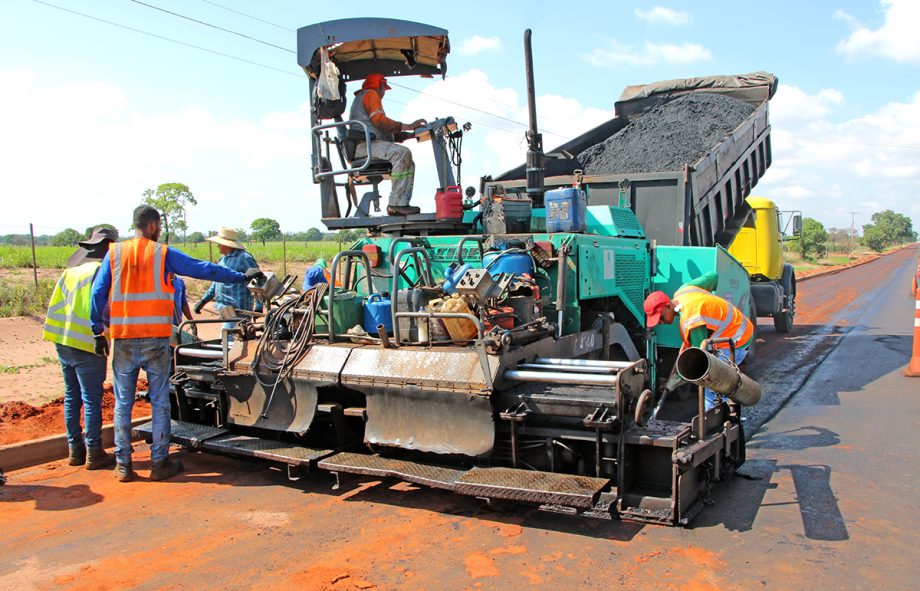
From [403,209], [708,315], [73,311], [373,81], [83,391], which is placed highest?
[373,81]

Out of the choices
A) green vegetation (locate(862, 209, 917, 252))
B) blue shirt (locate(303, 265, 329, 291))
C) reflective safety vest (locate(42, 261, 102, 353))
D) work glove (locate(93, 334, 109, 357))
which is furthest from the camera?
green vegetation (locate(862, 209, 917, 252))

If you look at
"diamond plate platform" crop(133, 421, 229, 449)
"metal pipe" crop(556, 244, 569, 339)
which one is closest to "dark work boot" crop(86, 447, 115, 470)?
"diamond plate platform" crop(133, 421, 229, 449)

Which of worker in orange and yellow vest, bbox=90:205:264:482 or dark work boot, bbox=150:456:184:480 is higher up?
worker in orange and yellow vest, bbox=90:205:264:482

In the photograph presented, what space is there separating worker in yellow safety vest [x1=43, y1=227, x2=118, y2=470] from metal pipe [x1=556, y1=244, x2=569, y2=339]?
337 centimetres

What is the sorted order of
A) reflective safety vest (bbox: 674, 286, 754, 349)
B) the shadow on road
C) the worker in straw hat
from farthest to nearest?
the worker in straw hat, reflective safety vest (bbox: 674, 286, 754, 349), the shadow on road

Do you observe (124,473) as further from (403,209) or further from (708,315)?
(708,315)

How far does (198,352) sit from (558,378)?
120 inches

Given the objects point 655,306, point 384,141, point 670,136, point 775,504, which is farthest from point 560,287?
point 670,136

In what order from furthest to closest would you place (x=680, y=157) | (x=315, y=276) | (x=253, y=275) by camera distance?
(x=680, y=157), (x=315, y=276), (x=253, y=275)

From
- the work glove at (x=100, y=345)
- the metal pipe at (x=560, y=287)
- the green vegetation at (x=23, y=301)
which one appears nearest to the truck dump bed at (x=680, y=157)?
the metal pipe at (x=560, y=287)

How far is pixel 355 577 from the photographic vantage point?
330cm

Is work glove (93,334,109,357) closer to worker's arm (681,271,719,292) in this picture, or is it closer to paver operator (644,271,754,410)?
paver operator (644,271,754,410)

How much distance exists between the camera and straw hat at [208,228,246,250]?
6.58m

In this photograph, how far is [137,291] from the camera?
191 inches
